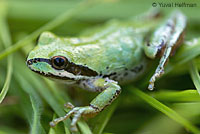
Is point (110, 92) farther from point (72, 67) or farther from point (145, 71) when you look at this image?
point (145, 71)

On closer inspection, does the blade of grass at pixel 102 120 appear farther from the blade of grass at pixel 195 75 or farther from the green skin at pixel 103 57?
the blade of grass at pixel 195 75

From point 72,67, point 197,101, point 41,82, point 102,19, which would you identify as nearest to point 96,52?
point 72,67

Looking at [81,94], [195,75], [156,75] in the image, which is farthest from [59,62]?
[195,75]

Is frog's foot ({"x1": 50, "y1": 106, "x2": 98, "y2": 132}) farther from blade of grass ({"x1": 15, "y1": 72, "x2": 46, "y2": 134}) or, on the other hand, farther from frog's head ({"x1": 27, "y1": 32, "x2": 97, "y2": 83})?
frog's head ({"x1": 27, "y1": 32, "x2": 97, "y2": 83})

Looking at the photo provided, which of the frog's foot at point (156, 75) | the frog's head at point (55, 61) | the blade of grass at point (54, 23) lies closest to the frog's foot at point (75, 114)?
the frog's head at point (55, 61)

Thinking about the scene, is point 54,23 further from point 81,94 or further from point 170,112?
point 170,112

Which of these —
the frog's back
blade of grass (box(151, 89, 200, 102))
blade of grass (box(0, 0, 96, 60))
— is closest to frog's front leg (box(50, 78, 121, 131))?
the frog's back

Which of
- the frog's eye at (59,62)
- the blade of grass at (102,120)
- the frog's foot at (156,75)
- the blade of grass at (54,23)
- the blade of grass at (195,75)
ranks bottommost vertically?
the blade of grass at (102,120)
